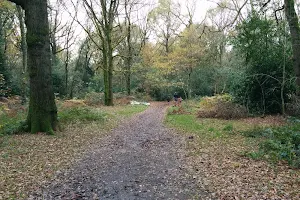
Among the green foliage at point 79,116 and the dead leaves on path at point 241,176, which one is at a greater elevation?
the green foliage at point 79,116

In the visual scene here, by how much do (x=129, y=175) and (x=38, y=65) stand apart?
19.9 feet

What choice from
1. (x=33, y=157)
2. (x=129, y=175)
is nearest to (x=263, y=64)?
(x=129, y=175)

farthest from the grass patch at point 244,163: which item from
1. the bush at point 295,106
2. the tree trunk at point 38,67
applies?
the tree trunk at point 38,67

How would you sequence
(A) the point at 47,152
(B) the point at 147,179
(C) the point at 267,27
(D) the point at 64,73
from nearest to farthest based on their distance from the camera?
(B) the point at 147,179 < (A) the point at 47,152 < (C) the point at 267,27 < (D) the point at 64,73

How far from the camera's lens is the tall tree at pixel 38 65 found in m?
9.32

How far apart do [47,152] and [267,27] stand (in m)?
13.1

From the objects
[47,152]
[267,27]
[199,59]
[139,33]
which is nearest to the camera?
[47,152]

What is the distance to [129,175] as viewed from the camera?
594 cm

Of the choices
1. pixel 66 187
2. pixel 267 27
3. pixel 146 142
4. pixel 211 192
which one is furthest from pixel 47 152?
pixel 267 27

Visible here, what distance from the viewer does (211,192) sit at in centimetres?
495

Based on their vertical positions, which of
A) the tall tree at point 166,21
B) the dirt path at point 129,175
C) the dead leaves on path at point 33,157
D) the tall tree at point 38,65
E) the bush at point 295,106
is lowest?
the dirt path at point 129,175

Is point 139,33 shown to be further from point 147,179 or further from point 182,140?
point 147,179

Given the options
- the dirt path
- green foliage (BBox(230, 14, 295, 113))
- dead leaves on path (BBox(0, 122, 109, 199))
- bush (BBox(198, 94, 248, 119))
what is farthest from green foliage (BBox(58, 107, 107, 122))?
green foliage (BBox(230, 14, 295, 113))

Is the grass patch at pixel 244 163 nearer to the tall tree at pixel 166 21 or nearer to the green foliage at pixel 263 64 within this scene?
the green foliage at pixel 263 64
